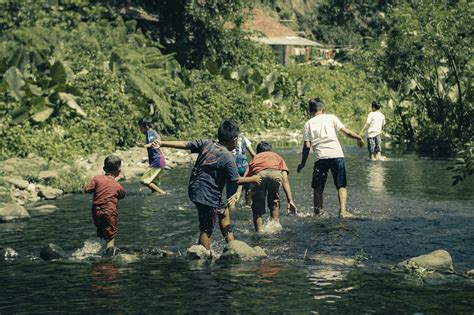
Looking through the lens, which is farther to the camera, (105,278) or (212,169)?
(212,169)

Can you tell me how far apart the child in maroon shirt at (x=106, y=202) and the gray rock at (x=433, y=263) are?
12.2 feet

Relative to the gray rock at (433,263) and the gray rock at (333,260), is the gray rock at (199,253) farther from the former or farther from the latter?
the gray rock at (433,263)

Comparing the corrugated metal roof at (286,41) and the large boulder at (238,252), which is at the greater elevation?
the corrugated metal roof at (286,41)

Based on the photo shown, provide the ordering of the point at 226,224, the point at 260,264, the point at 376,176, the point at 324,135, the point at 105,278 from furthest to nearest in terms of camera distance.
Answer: the point at 376,176
the point at 324,135
the point at 226,224
the point at 260,264
the point at 105,278

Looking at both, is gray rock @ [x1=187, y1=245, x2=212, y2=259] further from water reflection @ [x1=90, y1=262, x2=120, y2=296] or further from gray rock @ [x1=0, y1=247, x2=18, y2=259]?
gray rock @ [x1=0, y1=247, x2=18, y2=259]

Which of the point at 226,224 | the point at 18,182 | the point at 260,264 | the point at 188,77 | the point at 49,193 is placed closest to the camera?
the point at 260,264

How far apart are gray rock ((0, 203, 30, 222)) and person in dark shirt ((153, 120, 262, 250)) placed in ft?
17.1

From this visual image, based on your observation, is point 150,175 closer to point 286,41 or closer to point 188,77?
point 188,77

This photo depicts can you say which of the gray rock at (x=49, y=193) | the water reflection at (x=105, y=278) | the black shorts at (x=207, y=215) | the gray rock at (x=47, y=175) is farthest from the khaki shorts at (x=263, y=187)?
the gray rock at (x=47, y=175)

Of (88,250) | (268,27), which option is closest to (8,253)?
(88,250)

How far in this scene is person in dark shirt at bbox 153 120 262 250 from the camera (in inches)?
434

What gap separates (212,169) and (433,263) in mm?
2730

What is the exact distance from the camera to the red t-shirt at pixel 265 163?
1369cm

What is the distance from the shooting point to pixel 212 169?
436 inches
